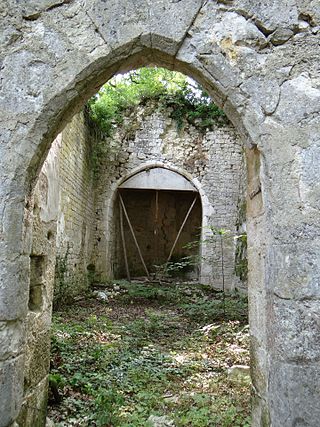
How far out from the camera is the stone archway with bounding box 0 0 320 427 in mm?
1679

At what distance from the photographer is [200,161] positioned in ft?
33.8

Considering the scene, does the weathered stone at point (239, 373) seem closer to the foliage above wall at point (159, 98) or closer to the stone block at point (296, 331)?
the stone block at point (296, 331)

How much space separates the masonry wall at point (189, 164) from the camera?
1003 cm

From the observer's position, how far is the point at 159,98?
10.4 m

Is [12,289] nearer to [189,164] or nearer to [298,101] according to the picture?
[298,101]

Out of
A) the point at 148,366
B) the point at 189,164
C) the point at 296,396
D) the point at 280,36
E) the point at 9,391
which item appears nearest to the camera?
the point at 296,396

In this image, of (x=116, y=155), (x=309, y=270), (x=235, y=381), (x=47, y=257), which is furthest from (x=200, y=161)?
(x=309, y=270)

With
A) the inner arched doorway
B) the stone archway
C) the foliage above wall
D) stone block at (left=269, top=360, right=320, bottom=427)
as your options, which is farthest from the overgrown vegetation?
stone block at (left=269, top=360, right=320, bottom=427)

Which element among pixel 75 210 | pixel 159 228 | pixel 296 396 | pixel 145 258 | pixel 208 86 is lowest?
pixel 145 258

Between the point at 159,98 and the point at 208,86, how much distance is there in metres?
8.80

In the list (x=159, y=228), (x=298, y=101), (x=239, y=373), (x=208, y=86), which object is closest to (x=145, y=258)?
(x=159, y=228)

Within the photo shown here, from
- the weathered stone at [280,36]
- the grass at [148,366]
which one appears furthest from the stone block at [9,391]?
the weathered stone at [280,36]

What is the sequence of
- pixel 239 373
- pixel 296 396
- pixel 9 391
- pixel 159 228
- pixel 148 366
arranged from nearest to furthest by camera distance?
pixel 296 396, pixel 9 391, pixel 239 373, pixel 148 366, pixel 159 228

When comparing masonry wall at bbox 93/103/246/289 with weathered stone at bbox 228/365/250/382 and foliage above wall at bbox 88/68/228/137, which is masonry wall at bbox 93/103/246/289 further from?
weathered stone at bbox 228/365/250/382
